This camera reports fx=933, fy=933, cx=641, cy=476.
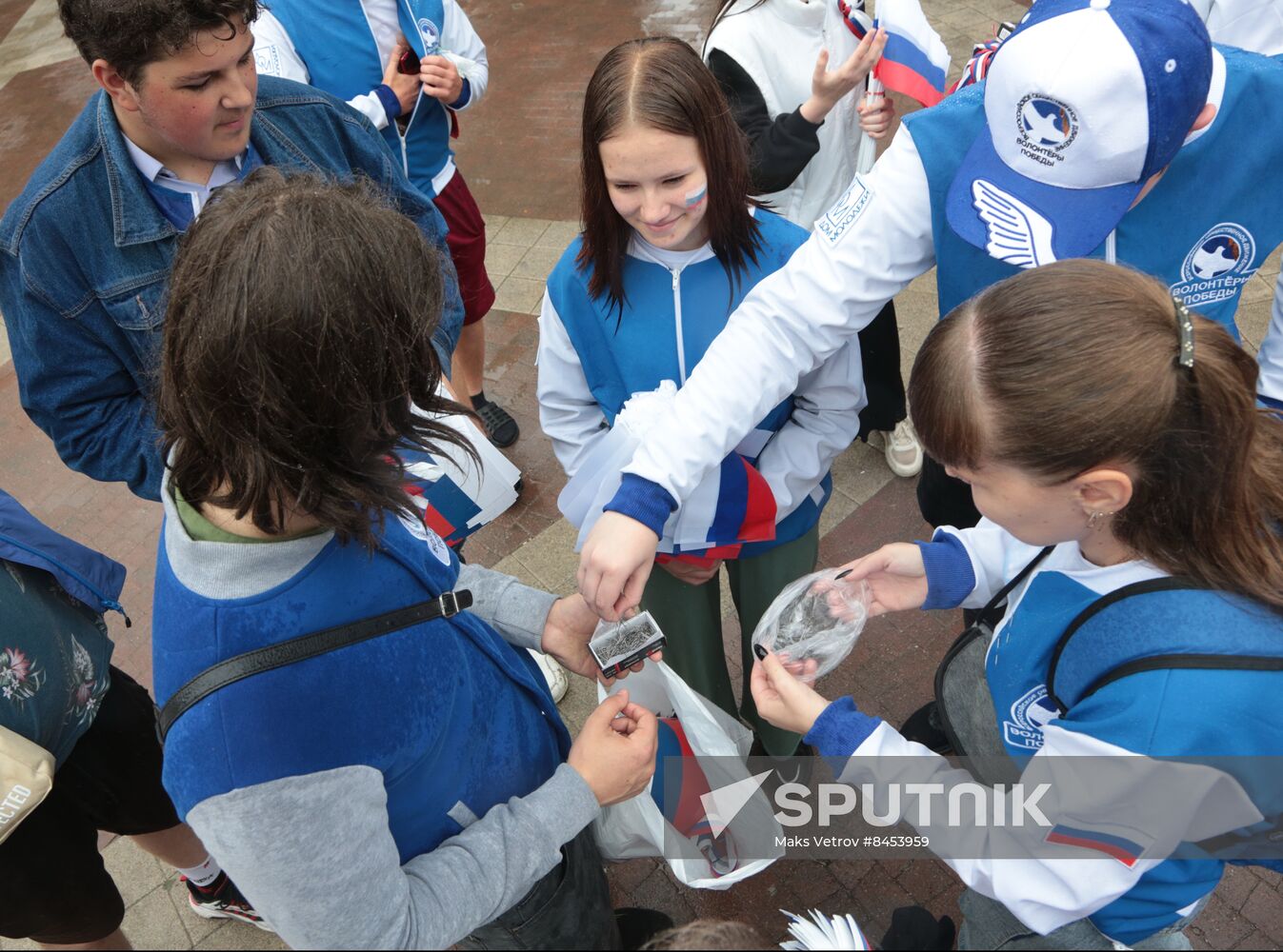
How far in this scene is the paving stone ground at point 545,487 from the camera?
283 centimetres

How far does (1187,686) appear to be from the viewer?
1.35 m

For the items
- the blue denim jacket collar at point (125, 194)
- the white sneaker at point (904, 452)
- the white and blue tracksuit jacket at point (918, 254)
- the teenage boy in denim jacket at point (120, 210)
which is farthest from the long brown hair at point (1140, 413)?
the white sneaker at point (904, 452)

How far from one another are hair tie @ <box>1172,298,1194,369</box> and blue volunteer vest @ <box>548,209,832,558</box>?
3.50 ft

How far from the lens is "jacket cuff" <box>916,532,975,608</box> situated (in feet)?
6.85

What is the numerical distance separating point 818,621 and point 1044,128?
1.13 meters

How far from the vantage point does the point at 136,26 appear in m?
2.03

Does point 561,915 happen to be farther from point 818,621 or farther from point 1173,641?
point 1173,641

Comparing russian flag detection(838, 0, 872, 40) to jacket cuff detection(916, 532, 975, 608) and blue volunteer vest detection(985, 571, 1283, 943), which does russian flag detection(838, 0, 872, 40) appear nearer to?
jacket cuff detection(916, 532, 975, 608)

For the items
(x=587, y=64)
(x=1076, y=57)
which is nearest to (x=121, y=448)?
(x=1076, y=57)

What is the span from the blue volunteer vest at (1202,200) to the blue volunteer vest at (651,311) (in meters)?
0.45

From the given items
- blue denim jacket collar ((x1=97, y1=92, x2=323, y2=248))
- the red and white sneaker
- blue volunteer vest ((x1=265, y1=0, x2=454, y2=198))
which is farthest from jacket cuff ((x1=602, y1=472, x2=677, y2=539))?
blue volunteer vest ((x1=265, y1=0, x2=454, y2=198))

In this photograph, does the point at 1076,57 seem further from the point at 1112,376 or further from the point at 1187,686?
the point at 1187,686

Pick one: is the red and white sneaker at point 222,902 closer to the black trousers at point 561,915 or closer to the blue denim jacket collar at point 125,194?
the black trousers at point 561,915

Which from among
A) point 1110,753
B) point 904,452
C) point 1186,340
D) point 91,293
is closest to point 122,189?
point 91,293
